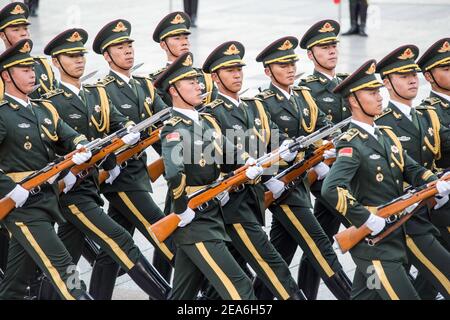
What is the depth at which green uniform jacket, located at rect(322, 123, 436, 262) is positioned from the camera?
718cm

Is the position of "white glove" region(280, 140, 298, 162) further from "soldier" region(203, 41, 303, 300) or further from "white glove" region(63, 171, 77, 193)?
"white glove" region(63, 171, 77, 193)

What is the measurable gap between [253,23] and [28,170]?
12.0m

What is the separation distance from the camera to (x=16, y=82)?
8.12m

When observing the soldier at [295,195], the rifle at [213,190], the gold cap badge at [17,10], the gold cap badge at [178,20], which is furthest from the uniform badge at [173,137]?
the gold cap badge at [17,10]

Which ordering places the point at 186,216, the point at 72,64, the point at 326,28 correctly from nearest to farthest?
the point at 186,216
the point at 72,64
the point at 326,28

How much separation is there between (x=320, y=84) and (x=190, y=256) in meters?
2.30

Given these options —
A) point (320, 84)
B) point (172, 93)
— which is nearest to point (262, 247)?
point (172, 93)

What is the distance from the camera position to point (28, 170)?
7.95 meters

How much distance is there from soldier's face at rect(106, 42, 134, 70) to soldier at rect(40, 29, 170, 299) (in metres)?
0.25

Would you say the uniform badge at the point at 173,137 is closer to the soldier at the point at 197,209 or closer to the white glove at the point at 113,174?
the soldier at the point at 197,209

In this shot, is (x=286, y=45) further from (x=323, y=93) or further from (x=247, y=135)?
(x=247, y=135)

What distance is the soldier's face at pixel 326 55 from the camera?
9344 mm

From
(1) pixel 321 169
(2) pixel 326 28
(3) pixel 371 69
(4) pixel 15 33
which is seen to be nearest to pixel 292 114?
(1) pixel 321 169
